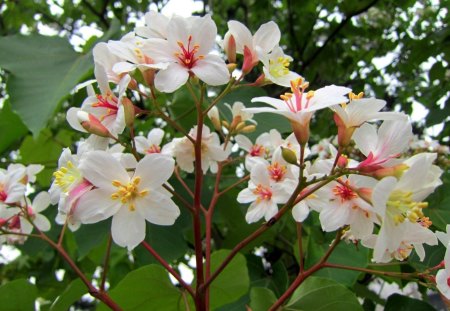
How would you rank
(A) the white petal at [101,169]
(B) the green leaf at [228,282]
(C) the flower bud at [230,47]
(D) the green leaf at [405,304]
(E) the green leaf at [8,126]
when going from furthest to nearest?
(E) the green leaf at [8,126] < (D) the green leaf at [405,304] < (B) the green leaf at [228,282] < (C) the flower bud at [230,47] < (A) the white petal at [101,169]

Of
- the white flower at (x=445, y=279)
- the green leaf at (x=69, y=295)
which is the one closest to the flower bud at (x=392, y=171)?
the white flower at (x=445, y=279)

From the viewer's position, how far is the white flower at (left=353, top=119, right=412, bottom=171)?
69 centimetres

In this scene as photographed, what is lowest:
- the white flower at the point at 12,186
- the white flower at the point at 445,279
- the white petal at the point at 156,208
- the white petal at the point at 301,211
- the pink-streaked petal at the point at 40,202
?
the pink-streaked petal at the point at 40,202

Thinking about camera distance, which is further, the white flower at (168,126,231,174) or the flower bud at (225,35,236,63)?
the white flower at (168,126,231,174)

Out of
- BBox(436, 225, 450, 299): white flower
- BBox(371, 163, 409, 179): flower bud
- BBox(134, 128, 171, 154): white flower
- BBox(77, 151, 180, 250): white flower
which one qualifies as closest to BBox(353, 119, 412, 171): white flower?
BBox(371, 163, 409, 179): flower bud

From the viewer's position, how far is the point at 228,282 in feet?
3.49

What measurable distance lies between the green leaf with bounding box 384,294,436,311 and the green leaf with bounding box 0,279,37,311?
0.80 metres

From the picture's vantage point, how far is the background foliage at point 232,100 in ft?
3.52

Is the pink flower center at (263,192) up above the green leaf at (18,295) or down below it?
above

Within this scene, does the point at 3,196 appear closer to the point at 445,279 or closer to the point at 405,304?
the point at 445,279

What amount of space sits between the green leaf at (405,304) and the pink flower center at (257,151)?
45 centimetres

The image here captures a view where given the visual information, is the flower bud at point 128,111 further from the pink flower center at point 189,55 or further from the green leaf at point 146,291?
the green leaf at point 146,291

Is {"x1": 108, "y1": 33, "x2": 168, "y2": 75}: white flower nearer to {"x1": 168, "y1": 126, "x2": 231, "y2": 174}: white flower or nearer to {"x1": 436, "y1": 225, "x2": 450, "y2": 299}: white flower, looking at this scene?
{"x1": 168, "y1": 126, "x2": 231, "y2": 174}: white flower

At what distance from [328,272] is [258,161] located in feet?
1.23
